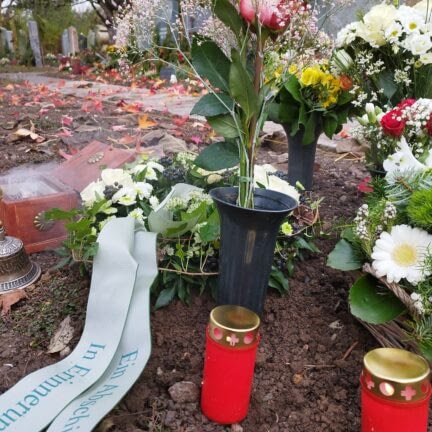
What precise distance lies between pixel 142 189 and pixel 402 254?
0.87 m

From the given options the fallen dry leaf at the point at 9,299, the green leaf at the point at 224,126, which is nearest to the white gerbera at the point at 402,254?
the green leaf at the point at 224,126

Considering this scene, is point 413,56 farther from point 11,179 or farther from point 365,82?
point 11,179

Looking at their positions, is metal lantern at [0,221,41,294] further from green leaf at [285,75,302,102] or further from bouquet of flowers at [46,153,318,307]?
green leaf at [285,75,302,102]

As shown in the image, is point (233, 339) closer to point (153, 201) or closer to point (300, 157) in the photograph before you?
point (153, 201)

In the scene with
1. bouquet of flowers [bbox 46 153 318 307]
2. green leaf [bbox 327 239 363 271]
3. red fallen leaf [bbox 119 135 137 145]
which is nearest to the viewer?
green leaf [bbox 327 239 363 271]

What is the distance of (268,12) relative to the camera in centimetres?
104

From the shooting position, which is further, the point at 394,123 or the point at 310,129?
the point at 310,129

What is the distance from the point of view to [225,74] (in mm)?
1228

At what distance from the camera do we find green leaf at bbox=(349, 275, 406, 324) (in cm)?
122

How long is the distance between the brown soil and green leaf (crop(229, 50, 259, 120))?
0.63 metres

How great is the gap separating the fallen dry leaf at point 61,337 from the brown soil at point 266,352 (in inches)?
0.8

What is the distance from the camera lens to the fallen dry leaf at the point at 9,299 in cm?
158

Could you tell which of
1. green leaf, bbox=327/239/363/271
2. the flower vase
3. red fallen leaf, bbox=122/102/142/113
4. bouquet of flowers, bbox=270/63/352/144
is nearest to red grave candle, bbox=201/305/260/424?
green leaf, bbox=327/239/363/271

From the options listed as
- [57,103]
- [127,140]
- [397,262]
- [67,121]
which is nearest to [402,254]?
[397,262]
